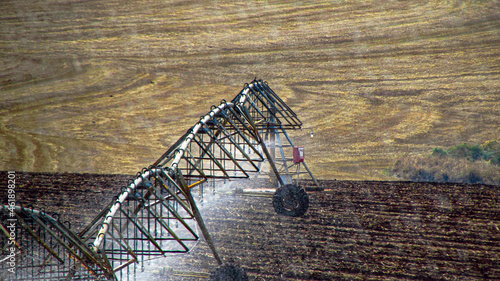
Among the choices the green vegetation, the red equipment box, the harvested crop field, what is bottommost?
the green vegetation

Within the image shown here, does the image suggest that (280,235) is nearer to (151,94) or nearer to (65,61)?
(151,94)

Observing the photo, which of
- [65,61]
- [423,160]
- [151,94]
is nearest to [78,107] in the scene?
[151,94]

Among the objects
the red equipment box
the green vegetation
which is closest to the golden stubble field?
the green vegetation

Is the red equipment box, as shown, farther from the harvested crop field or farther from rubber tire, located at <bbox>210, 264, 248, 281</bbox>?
rubber tire, located at <bbox>210, 264, 248, 281</bbox>

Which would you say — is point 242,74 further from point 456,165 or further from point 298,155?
point 298,155

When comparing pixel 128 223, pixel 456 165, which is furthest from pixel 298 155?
pixel 456 165

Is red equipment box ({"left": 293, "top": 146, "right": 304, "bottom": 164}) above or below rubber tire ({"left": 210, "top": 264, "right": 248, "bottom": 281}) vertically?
above
